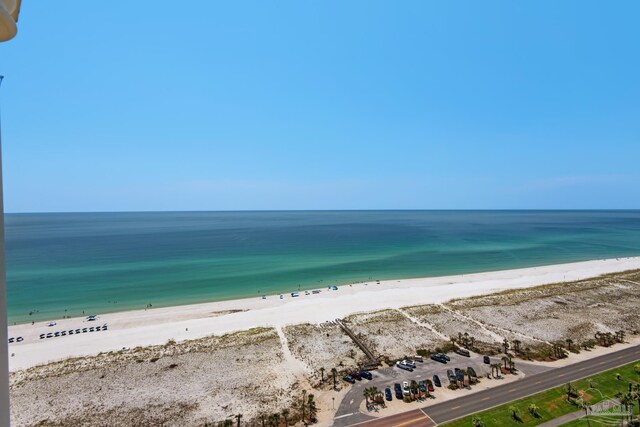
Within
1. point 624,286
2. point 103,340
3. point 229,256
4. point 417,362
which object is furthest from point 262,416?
point 229,256

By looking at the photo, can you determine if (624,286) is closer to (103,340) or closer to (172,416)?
(172,416)

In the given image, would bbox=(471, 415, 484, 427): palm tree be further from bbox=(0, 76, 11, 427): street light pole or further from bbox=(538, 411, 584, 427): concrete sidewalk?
bbox=(0, 76, 11, 427): street light pole

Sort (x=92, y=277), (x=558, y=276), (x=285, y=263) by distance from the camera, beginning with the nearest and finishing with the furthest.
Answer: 1. (x=558, y=276)
2. (x=92, y=277)
3. (x=285, y=263)

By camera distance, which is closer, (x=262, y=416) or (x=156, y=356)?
(x=262, y=416)

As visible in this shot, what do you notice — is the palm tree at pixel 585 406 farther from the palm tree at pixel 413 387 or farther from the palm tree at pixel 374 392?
the palm tree at pixel 374 392

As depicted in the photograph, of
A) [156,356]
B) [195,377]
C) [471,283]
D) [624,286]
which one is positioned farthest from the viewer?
[471,283]

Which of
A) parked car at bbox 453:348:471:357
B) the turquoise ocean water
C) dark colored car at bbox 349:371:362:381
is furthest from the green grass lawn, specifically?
the turquoise ocean water

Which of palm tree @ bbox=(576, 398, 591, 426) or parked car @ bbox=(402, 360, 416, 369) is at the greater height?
palm tree @ bbox=(576, 398, 591, 426)
